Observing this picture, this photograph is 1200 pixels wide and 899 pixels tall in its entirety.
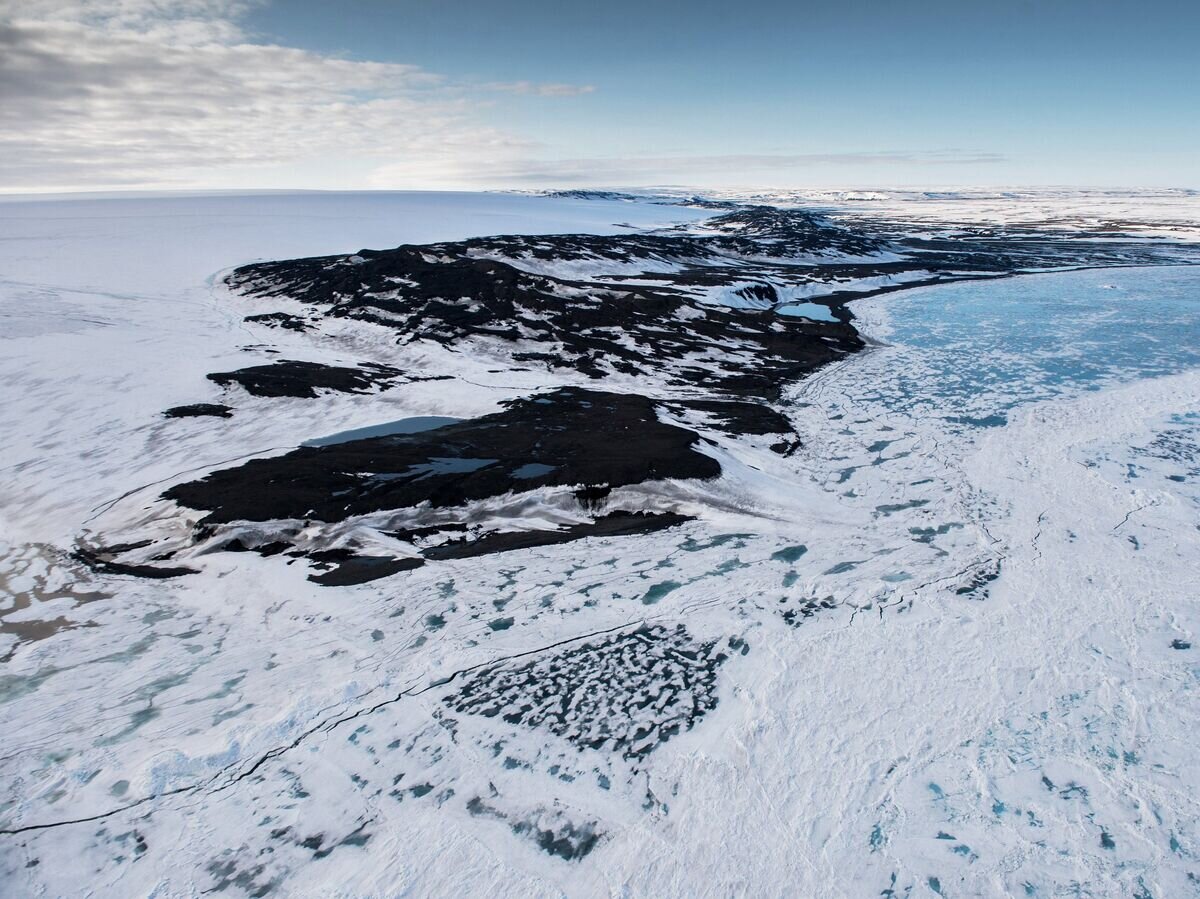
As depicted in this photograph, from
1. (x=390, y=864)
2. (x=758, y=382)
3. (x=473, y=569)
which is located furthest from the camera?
(x=758, y=382)

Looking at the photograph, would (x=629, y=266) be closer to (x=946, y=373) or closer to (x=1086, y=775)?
(x=946, y=373)

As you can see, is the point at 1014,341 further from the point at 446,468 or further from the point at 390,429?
the point at 390,429

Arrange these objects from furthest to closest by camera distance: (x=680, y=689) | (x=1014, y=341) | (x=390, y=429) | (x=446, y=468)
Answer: (x=1014, y=341) → (x=390, y=429) → (x=446, y=468) → (x=680, y=689)

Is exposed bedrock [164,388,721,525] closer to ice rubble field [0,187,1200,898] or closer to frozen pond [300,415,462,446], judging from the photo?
frozen pond [300,415,462,446]

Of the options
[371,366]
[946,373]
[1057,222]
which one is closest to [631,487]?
[371,366]

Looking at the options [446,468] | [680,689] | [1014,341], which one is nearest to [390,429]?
[446,468]

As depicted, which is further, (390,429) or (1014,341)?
(1014,341)
